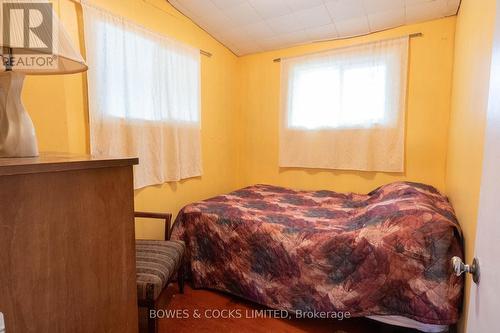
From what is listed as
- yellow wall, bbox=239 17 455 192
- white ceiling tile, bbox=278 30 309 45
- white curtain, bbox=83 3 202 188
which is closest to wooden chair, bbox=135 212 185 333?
white curtain, bbox=83 3 202 188

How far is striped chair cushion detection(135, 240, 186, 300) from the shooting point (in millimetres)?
1384

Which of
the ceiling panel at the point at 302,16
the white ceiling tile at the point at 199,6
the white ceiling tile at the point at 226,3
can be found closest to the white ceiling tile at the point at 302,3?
the ceiling panel at the point at 302,16

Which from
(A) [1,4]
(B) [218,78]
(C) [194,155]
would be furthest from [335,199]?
(A) [1,4]

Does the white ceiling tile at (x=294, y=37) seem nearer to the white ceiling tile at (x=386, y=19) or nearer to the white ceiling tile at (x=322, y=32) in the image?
the white ceiling tile at (x=322, y=32)

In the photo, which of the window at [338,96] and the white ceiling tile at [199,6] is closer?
the white ceiling tile at [199,6]

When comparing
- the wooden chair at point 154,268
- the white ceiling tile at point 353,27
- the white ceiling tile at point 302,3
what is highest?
the white ceiling tile at point 302,3

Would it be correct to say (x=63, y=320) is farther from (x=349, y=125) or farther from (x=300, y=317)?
(x=349, y=125)

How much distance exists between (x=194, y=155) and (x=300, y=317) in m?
1.82

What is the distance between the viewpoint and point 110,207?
80 cm

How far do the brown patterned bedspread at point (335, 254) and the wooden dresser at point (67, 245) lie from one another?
3.43 feet

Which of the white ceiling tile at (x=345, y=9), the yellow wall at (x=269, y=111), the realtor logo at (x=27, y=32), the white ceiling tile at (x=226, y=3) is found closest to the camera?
the realtor logo at (x=27, y=32)

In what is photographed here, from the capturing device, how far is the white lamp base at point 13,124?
0.82 m

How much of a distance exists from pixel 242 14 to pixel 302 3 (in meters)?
0.62

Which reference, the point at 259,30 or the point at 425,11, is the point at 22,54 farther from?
the point at 425,11
